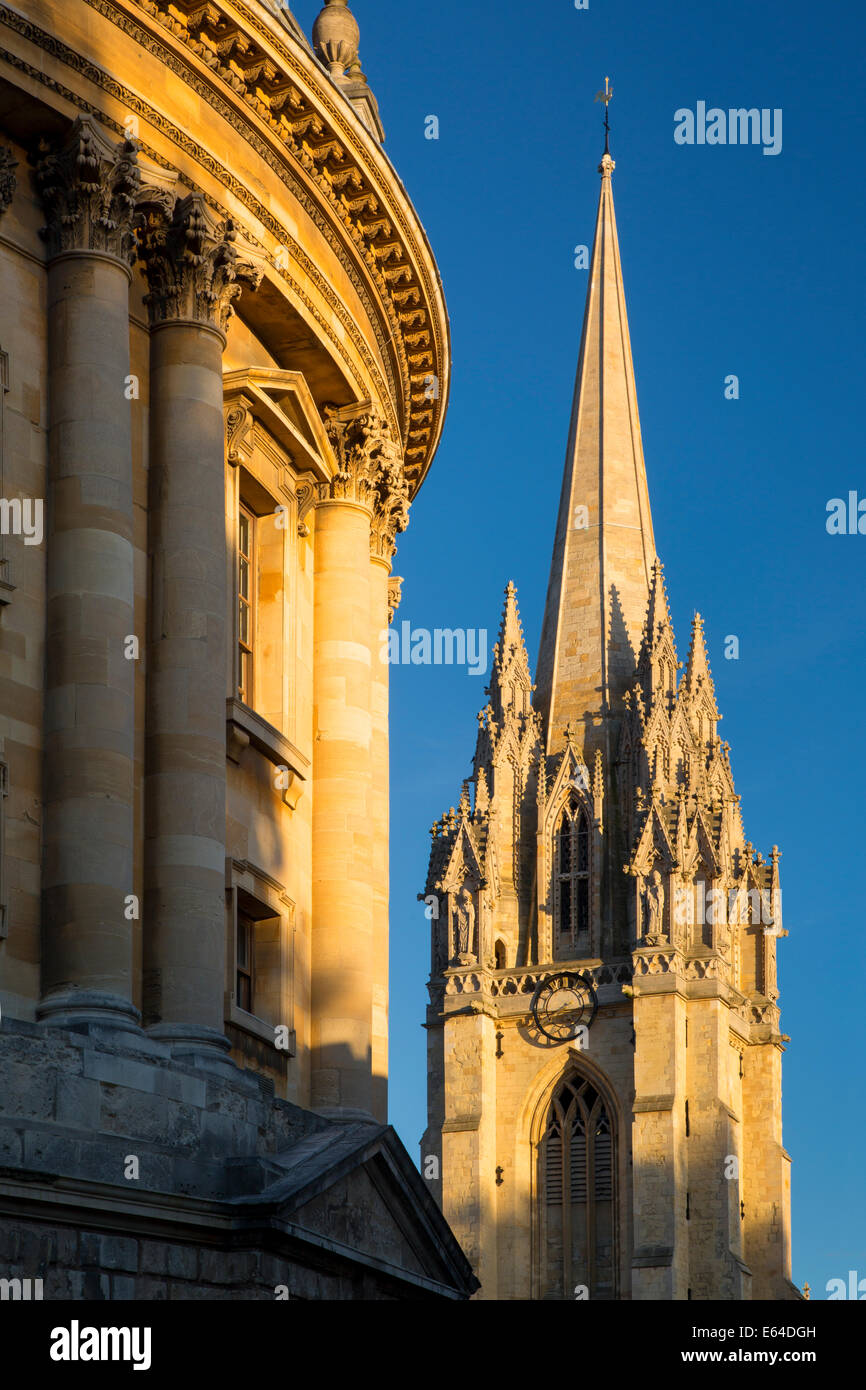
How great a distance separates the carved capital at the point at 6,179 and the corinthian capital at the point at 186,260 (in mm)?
1880

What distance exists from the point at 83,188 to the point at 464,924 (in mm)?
88953

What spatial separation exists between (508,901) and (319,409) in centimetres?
8359

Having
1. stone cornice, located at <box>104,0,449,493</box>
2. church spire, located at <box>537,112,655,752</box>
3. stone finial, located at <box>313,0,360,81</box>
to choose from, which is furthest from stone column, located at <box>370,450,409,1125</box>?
church spire, located at <box>537,112,655,752</box>

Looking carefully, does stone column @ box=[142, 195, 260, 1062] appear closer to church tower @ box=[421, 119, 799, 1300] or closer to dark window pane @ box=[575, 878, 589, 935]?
church tower @ box=[421, 119, 799, 1300]

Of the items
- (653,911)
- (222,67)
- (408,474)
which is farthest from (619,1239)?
(222,67)

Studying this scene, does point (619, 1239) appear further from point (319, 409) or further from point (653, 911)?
point (319, 409)

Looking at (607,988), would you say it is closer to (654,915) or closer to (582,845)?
(654,915)

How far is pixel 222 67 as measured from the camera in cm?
3059

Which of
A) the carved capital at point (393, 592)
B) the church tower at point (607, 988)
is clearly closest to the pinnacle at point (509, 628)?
the church tower at point (607, 988)

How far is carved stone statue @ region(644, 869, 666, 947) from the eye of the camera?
11044 cm

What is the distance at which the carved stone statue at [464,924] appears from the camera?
376ft

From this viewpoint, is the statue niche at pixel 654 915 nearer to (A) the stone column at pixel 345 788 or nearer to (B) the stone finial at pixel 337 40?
(A) the stone column at pixel 345 788

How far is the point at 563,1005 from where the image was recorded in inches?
4473

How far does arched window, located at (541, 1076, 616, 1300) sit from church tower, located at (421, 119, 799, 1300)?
0.10 m
